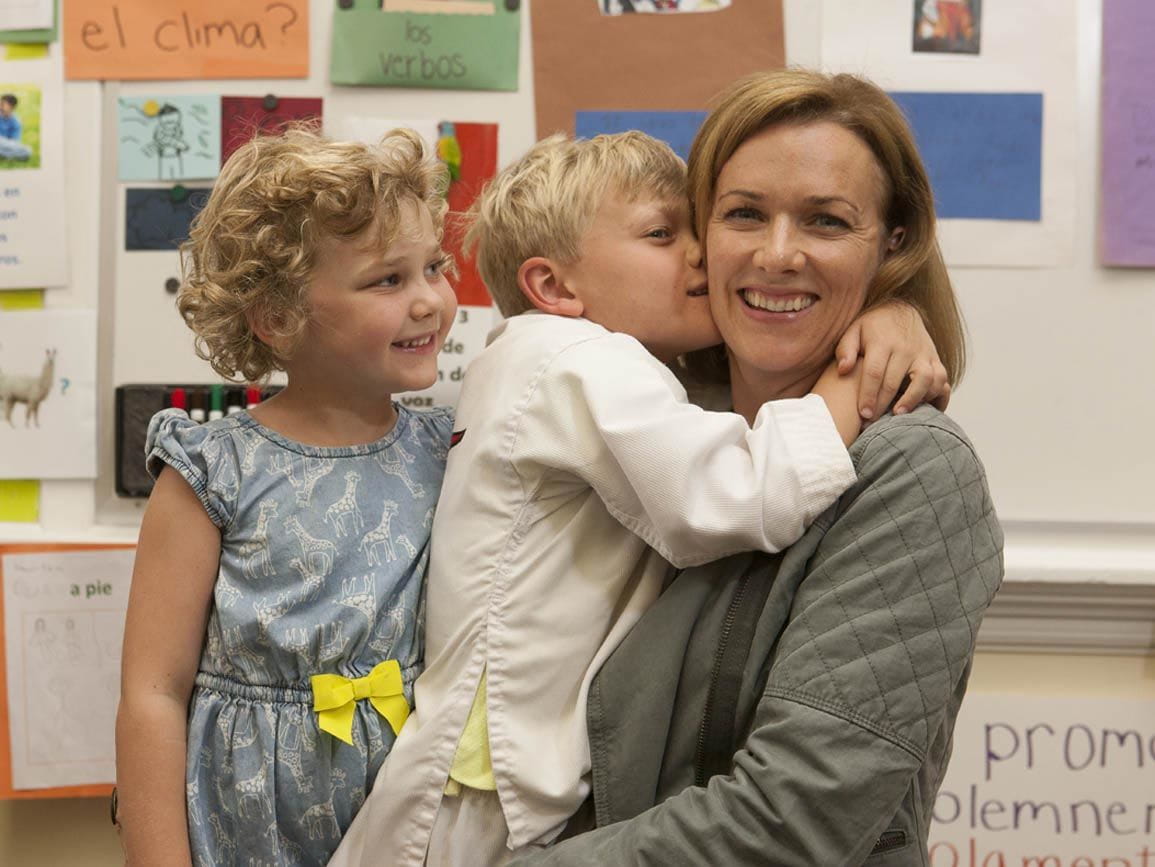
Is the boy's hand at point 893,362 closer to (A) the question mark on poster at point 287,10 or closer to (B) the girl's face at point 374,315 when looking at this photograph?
(B) the girl's face at point 374,315

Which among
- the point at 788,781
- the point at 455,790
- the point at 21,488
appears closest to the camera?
the point at 788,781

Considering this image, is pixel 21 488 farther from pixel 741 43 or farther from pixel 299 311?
pixel 741 43

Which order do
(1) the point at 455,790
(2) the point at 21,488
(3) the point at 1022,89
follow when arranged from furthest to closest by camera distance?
(2) the point at 21,488
(3) the point at 1022,89
(1) the point at 455,790

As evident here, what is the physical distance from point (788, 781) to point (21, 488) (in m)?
1.23

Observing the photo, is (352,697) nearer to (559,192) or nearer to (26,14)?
(559,192)

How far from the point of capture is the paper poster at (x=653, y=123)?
1547 mm

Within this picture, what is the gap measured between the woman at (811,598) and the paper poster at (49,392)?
0.95m

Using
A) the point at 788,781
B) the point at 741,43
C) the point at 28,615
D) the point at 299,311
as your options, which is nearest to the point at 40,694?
the point at 28,615

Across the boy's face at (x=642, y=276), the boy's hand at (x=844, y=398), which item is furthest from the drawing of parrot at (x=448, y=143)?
the boy's hand at (x=844, y=398)

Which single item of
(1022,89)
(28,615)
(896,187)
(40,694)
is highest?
(1022,89)

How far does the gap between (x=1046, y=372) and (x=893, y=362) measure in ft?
2.19

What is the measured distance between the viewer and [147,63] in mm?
1582

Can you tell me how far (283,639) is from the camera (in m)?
1.01

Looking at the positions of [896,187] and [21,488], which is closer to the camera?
[896,187]
